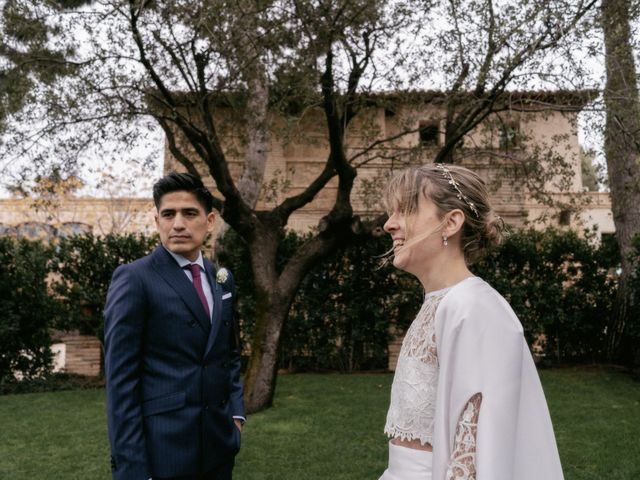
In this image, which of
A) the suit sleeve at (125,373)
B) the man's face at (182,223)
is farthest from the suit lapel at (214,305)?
the suit sleeve at (125,373)

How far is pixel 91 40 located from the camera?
8.56 m

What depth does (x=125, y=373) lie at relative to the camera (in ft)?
7.95

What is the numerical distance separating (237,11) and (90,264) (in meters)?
7.34

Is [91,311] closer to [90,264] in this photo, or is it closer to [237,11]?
[90,264]

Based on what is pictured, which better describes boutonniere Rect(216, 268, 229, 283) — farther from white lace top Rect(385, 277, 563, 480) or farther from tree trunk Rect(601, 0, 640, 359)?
tree trunk Rect(601, 0, 640, 359)

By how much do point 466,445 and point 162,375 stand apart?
1.57 metres

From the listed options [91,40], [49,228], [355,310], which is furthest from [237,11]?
[49,228]

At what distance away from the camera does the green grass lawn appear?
5.82 metres

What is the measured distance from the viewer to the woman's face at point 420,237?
178 cm

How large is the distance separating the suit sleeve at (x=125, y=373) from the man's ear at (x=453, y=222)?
146 centimetres

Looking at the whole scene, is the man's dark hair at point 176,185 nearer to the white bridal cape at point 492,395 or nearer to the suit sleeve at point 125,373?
the suit sleeve at point 125,373

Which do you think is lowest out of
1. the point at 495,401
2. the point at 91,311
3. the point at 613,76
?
the point at 91,311

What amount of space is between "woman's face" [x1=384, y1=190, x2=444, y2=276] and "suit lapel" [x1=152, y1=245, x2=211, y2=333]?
124 cm

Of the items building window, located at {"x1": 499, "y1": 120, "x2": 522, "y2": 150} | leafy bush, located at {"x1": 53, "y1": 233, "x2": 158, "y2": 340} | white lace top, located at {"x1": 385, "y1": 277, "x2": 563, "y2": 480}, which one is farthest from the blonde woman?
leafy bush, located at {"x1": 53, "y1": 233, "x2": 158, "y2": 340}
